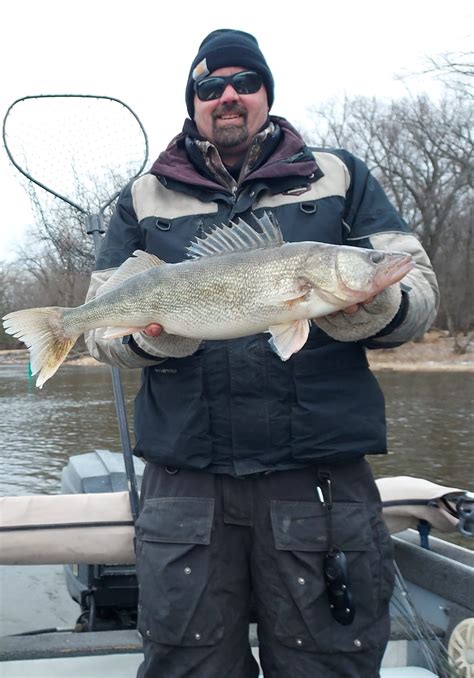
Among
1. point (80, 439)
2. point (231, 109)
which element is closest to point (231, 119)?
point (231, 109)

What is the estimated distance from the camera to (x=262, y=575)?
3000mm

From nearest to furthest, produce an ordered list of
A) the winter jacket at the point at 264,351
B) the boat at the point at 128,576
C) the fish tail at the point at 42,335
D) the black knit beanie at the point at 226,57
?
the winter jacket at the point at 264,351, the fish tail at the point at 42,335, the black knit beanie at the point at 226,57, the boat at the point at 128,576

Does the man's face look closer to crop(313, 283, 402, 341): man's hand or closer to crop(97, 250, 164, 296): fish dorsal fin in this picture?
crop(97, 250, 164, 296): fish dorsal fin

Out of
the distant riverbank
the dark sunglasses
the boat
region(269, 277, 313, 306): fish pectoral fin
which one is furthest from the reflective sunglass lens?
the distant riverbank

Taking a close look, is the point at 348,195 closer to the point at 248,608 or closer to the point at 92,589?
the point at 248,608

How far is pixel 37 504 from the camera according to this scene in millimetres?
4039

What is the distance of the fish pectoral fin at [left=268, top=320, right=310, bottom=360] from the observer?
109 inches

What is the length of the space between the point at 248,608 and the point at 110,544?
1131 millimetres

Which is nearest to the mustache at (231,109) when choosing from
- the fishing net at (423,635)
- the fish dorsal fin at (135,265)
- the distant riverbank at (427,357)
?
the fish dorsal fin at (135,265)

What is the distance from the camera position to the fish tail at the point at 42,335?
11.0 feet

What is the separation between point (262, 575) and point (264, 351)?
3.15 ft

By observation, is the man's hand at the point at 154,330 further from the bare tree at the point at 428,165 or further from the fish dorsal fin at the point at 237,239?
the bare tree at the point at 428,165

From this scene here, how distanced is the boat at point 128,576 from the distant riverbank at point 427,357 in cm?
2699

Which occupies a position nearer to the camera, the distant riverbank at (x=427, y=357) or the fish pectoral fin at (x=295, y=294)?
the fish pectoral fin at (x=295, y=294)
